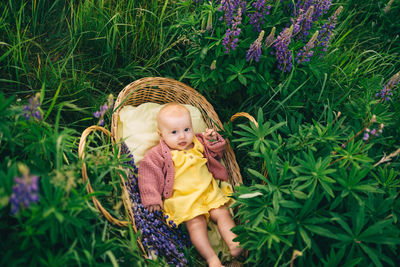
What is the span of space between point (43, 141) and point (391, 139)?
2558 millimetres

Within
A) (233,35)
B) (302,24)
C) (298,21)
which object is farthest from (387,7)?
(233,35)

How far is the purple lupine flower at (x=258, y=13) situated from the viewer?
2.45 metres

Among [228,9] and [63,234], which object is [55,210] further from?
[228,9]

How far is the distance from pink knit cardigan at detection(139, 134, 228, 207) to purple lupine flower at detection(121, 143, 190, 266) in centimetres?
8

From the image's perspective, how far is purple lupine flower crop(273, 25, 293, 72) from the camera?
7.77 ft

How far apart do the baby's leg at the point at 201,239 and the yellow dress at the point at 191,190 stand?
0.06 metres

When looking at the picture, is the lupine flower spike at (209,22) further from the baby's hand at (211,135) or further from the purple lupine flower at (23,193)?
the purple lupine flower at (23,193)

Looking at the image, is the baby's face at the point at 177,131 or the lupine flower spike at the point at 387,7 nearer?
the baby's face at the point at 177,131

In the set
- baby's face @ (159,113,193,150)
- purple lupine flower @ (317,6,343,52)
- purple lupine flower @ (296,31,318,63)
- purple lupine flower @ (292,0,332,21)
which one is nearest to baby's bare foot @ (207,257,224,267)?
baby's face @ (159,113,193,150)

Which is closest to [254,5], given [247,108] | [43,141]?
[247,108]

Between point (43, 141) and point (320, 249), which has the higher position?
point (43, 141)

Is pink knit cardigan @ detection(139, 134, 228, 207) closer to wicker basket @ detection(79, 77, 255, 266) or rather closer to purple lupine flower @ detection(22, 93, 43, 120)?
wicker basket @ detection(79, 77, 255, 266)

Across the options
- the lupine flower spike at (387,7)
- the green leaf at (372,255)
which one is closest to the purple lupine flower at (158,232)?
the green leaf at (372,255)

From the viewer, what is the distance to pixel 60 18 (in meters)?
3.09
